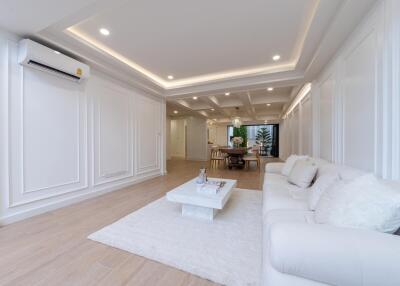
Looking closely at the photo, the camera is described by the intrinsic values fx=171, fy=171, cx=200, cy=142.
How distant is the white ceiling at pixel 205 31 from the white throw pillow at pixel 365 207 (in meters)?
2.05

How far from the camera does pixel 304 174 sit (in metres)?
2.37

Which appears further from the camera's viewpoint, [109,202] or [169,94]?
[169,94]

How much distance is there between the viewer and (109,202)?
2924 mm

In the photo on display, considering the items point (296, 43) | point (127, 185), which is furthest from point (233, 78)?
point (127, 185)

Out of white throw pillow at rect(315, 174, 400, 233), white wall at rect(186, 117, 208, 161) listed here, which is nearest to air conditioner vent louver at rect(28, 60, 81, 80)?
white throw pillow at rect(315, 174, 400, 233)

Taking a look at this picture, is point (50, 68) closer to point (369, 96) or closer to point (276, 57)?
point (276, 57)

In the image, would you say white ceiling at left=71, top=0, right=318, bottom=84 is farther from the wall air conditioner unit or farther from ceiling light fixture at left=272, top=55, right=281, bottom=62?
the wall air conditioner unit

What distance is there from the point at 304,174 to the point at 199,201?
1497 mm

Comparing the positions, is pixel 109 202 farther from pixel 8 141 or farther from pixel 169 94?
pixel 169 94

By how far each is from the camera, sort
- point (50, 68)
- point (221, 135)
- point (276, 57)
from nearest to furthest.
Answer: point (50, 68) → point (276, 57) → point (221, 135)

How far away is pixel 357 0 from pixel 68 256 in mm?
3580

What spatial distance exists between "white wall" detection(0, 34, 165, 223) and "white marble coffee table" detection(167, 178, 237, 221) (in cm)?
184

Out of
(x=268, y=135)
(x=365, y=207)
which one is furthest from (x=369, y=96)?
(x=268, y=135)

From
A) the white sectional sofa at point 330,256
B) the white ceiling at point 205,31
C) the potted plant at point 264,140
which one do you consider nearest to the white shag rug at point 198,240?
the white sectional sofa at point 330,256
